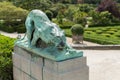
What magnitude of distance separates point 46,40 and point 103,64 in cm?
481

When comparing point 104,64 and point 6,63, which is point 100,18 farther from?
point 6,63

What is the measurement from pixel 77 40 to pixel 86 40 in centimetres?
106

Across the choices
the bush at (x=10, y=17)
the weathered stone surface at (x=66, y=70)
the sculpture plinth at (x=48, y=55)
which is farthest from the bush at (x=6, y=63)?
the bush at (x=10, y=17)

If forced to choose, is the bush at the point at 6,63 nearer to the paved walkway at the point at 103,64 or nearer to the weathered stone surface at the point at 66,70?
the weathered stone surface at the point at 66,70

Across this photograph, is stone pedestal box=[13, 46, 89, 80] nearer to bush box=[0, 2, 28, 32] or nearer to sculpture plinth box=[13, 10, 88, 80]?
sculpture plinth box=[13, 10, 88, 80]

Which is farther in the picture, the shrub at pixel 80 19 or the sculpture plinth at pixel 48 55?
the shrub at pixel 80 19

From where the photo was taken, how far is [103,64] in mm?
10008

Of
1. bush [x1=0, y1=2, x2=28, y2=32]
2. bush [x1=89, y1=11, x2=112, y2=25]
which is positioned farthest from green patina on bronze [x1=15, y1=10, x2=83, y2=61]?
bush [x1=89, y1=11, x2=112, y2=25]

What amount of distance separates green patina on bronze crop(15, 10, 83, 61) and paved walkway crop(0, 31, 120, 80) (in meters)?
2.65

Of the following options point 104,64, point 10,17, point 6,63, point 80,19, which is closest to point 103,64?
point 104,64

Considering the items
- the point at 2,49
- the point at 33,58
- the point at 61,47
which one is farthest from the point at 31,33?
the point at 2,49

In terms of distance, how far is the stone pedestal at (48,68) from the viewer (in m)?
5.38

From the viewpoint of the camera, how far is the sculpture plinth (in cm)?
542

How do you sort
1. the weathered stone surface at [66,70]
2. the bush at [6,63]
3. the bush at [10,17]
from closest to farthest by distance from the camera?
the weathered stone surface at [66,70], the bush at [6,63], the bush at [10,17]
